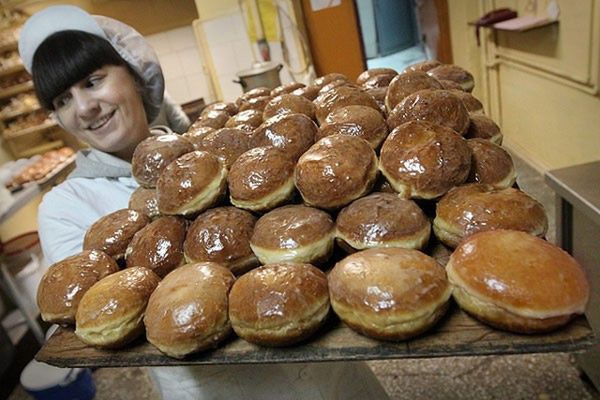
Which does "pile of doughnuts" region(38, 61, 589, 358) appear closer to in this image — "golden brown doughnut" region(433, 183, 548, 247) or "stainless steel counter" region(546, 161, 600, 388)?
"golden brown doughnut" region(433, 183, 548, 247)

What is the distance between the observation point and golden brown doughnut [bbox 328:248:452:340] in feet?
3.01

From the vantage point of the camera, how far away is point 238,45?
6098 mm

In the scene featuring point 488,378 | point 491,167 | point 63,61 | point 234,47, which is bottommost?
point 488,378

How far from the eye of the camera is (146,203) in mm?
1488

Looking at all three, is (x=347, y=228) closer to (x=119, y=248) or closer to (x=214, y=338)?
(x=214, y=338)

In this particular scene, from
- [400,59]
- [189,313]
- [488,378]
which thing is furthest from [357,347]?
[400,59]

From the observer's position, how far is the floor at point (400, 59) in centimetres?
1039

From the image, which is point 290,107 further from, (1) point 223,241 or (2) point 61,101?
(2) point 61,101

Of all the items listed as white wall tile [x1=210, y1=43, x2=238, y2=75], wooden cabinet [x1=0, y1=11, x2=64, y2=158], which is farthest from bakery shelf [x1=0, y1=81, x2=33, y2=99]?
white wall tile [x1=210, y1=43, x2=238, y2=75]

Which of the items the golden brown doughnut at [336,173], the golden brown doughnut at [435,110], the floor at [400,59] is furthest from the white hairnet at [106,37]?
the floor at [400,59]

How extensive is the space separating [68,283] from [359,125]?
103cm

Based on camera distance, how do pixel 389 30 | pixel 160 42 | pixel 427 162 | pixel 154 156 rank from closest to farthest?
pixel 427 162, pixel 154 156, pixel 160 42, pixel 389 30

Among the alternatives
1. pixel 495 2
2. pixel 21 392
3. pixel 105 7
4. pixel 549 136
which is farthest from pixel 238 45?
pixel 21 392

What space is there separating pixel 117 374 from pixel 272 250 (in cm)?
338
